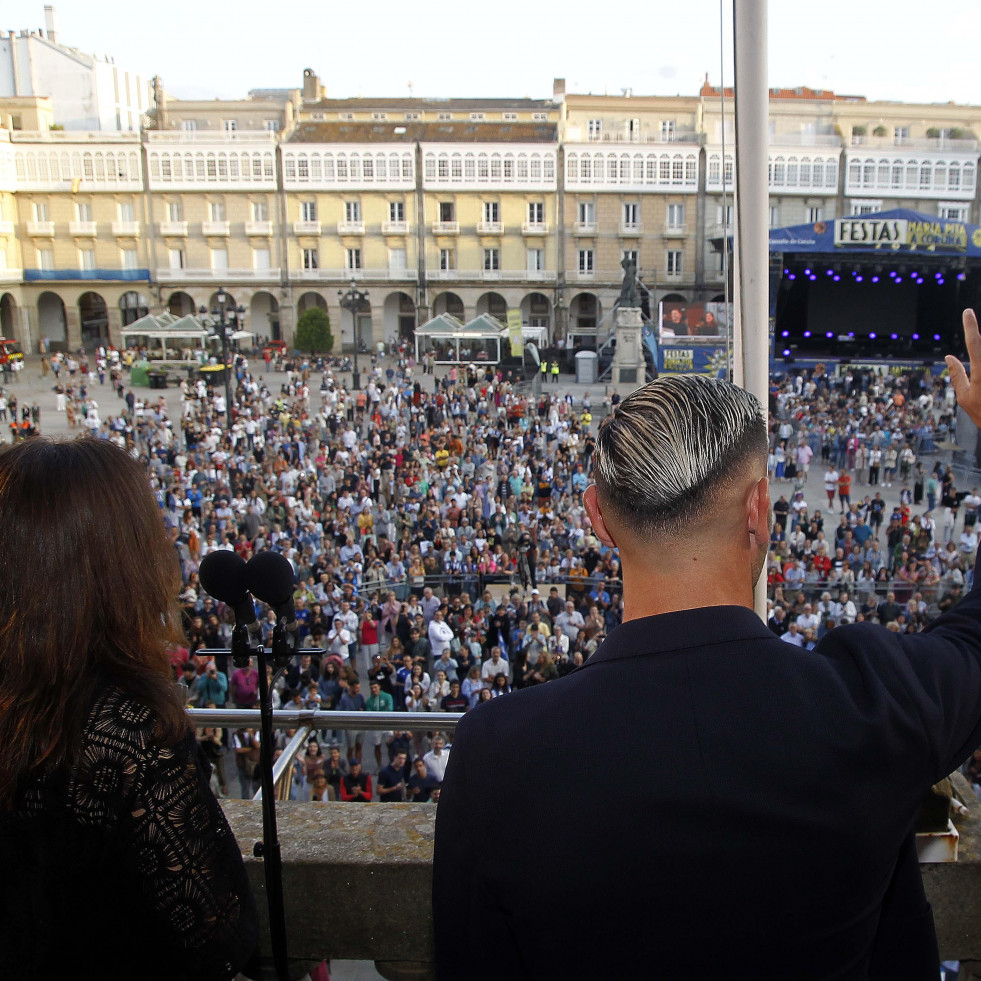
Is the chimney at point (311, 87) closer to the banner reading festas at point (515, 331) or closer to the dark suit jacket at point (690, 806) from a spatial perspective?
the banner reading festas at point (515, 331)

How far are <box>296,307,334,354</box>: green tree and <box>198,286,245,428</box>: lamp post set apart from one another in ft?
8.49

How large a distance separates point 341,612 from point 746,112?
345 inches

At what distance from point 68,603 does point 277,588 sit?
2.31 feet

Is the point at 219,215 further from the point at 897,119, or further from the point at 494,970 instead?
the point at 494,970

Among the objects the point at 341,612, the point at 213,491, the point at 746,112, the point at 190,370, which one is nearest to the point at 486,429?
the point at 213,491

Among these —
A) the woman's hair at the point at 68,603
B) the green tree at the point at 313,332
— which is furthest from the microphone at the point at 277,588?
the green tree at the point at 313,332

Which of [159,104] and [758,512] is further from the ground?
[159,104]

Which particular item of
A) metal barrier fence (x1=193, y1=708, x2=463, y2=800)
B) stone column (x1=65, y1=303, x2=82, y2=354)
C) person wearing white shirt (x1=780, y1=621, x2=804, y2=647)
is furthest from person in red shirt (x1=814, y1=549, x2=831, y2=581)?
stone column (x1=65, y1=303, x2=82, y2=354)

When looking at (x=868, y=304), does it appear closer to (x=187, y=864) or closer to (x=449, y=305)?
(x=449, y=305)

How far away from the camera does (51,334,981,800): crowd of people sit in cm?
895

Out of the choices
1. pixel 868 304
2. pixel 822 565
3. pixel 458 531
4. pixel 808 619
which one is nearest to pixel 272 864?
pixel 808 619

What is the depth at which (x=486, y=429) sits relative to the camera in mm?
20562

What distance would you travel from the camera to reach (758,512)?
3.85 ft

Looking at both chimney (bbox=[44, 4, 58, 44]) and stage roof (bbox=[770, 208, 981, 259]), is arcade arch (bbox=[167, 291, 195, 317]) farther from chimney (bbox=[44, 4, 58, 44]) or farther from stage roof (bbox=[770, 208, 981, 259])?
stage roof (bbox=[770, 208, 981, 259])
